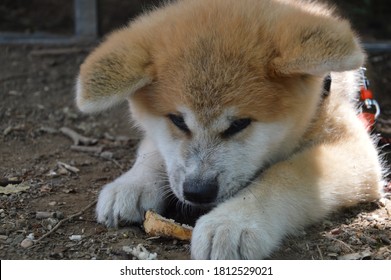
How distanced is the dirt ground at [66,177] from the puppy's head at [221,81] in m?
0.47

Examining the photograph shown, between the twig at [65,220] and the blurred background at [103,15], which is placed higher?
the blurred background at [103,15]

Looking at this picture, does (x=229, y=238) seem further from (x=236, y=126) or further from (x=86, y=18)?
(x=86, y=18)

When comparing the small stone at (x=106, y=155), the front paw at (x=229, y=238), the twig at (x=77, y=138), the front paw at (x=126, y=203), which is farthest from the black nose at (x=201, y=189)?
the twig at (x=77, y=138)

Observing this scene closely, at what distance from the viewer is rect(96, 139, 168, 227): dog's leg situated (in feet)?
11.7

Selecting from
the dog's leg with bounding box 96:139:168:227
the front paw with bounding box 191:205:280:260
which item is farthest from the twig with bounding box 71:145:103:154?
the front paw with bounding box 191:205:280:260

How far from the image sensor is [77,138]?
5.07m

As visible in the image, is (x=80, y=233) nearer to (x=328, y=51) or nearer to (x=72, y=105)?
(x=328, y=51)

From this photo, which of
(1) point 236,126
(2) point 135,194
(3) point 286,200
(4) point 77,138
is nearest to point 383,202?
(3) point 286,200

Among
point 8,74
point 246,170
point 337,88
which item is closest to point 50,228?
point 246,170

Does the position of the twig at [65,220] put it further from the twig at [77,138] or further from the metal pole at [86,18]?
the metal pole at [86,18]

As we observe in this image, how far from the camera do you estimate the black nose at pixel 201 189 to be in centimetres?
324

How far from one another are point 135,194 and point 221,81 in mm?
867

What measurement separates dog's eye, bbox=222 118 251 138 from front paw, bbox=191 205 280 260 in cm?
42

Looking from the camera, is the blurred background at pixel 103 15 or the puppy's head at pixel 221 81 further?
the blurred background at pixel 103 15
